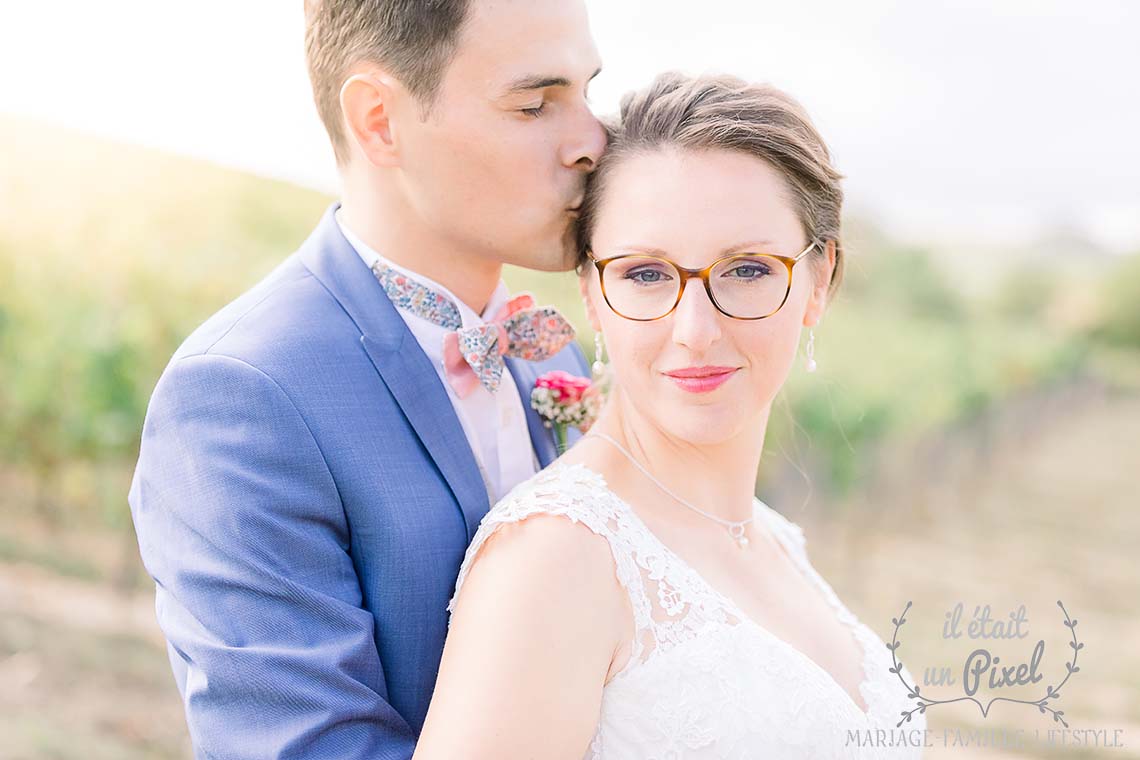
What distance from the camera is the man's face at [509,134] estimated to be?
7.84 ft

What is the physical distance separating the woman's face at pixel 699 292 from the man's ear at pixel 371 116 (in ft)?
1.73

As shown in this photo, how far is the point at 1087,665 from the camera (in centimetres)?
1084

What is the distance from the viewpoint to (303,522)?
205 centimetres

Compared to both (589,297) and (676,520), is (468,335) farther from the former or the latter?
(676,520)

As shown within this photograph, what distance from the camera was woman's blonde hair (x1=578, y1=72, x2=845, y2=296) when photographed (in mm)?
2168

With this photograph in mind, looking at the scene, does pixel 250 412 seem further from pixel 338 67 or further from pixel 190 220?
pixel 190 220

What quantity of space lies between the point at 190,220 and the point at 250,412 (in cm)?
862

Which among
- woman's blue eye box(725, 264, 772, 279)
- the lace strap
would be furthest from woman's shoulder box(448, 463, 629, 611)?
woman's blue eye box(725, 264, 772, 279)

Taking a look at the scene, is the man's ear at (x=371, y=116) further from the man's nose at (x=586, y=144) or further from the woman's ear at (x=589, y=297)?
the woman's ear at (x=589, y=297)

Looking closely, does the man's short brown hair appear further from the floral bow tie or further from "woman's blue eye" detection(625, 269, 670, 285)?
"woman's blue eye" detection(625, 269, 670, 285)

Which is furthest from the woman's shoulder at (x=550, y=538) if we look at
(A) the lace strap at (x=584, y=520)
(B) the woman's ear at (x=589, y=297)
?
(B) the woman's ear at (x=589, y=297)

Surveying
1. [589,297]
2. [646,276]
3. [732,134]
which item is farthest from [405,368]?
[732,134]

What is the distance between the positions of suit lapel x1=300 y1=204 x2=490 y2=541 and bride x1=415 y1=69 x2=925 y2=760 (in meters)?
0.16

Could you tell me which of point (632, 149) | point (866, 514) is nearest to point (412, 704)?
point (632, 149)
